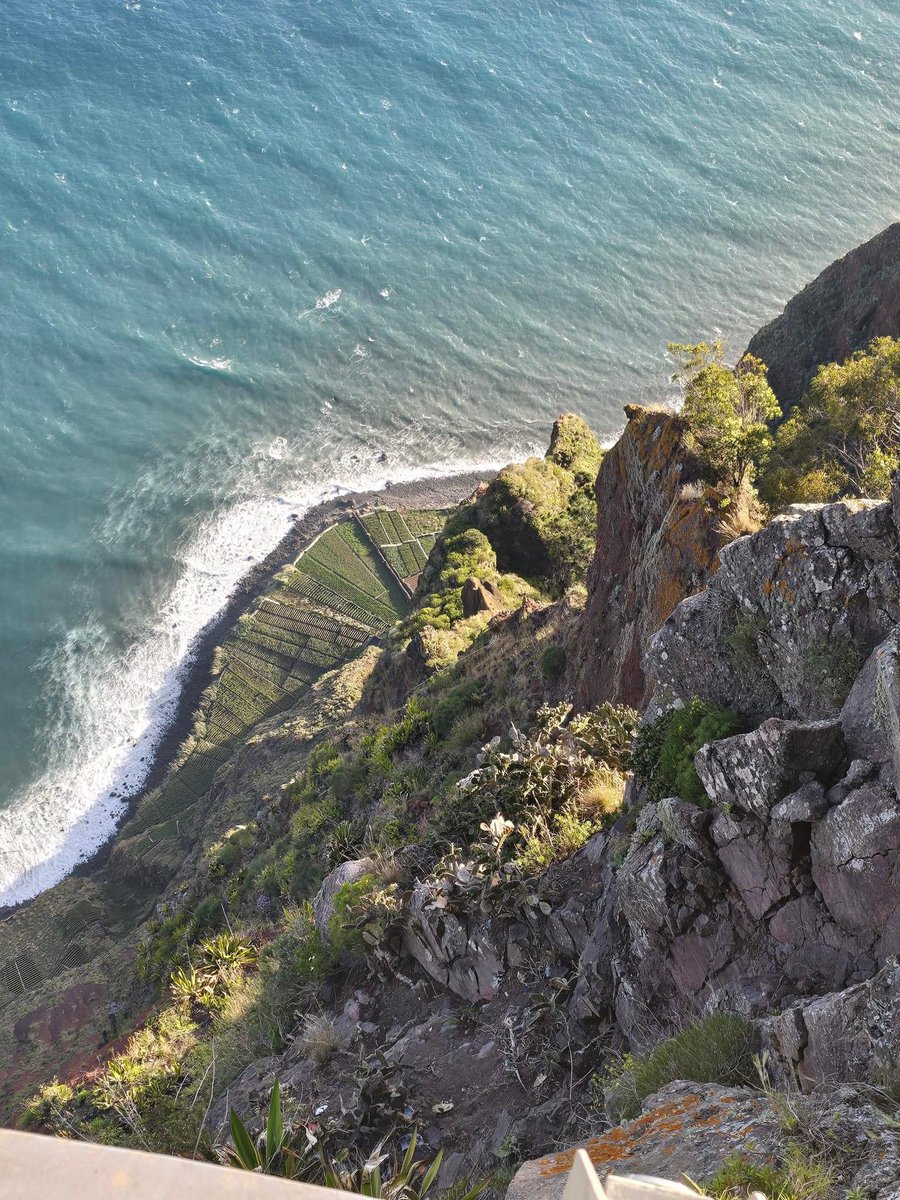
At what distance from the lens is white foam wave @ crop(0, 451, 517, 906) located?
4931 cm

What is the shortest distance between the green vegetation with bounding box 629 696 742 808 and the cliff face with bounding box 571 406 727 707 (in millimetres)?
3818

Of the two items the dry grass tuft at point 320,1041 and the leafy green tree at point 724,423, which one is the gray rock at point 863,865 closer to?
the dry grass tuft at point 320,1041

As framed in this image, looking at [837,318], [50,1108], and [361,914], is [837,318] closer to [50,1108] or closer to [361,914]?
[361,914]

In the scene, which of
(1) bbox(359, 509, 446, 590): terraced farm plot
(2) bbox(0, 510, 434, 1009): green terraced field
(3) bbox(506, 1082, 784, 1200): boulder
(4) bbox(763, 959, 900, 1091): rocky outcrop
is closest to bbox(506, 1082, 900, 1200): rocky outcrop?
(3) bbox(506, 1082, 784, 1200): boulder

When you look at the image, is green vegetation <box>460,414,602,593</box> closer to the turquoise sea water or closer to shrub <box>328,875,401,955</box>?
the turquoise sea water

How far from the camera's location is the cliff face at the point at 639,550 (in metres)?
18.9

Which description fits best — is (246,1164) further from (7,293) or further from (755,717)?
(7,293)

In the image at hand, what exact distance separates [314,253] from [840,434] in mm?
70080

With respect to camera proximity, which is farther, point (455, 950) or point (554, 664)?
point (554, 664)

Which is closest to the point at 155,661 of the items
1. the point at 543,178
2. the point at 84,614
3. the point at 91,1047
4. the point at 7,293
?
the point at 84,614

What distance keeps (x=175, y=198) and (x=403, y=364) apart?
30431 mm

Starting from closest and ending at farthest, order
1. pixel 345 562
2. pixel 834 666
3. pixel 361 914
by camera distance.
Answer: pixel 834 666 → pixel 361 914 → pixel 345 562

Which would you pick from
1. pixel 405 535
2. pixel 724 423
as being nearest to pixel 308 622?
pixel 405 535

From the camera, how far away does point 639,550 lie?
887 inches
